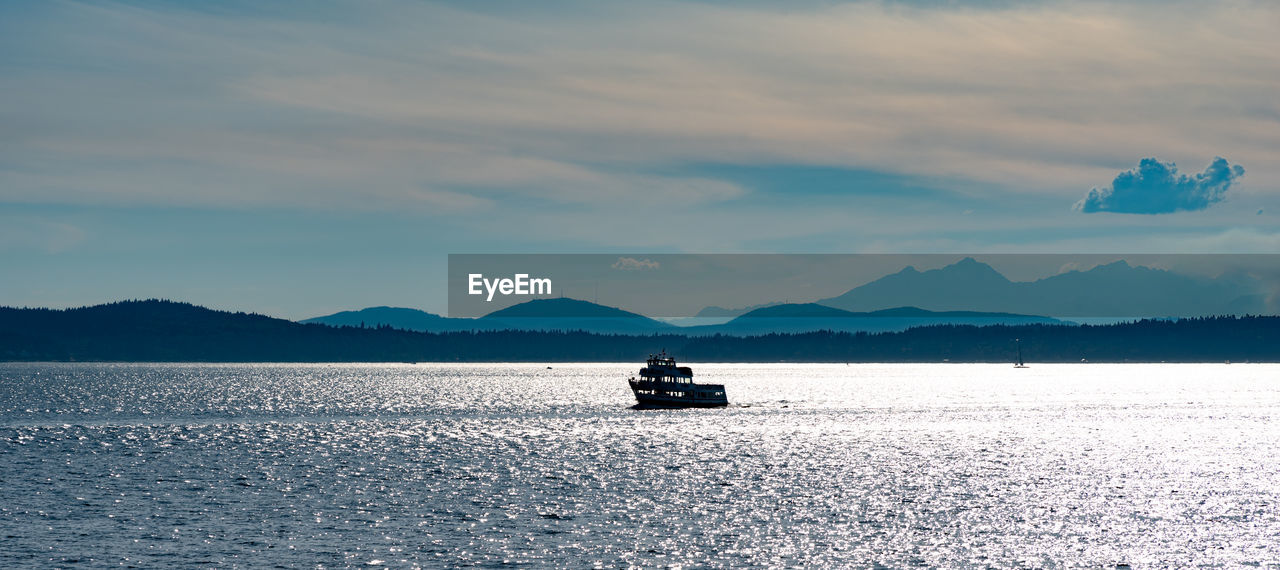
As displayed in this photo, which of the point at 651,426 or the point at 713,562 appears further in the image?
the point at 651,426

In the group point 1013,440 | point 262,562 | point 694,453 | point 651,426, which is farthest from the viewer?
point 651,426

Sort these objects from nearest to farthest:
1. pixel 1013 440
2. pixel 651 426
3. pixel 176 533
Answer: pixel 176 533
pixel 1013 440
pixel 651 426

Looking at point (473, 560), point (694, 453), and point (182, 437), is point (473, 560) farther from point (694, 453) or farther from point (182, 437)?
point (182, 437)

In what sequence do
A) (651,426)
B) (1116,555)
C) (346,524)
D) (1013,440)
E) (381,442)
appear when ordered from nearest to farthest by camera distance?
(1116,555)
(346,524)
(381,442)
(1013,440)
(651,426)

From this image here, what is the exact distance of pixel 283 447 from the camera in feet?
468

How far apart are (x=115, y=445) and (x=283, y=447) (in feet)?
64.0

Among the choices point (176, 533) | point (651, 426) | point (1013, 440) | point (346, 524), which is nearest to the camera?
point (176, 533)

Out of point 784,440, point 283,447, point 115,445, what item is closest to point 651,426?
point 784,440

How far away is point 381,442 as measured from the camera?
5969 inches

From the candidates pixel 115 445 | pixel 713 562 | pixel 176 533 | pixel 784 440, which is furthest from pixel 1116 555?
pixel 115 445

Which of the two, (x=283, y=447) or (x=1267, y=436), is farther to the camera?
(x=1267, y=436)

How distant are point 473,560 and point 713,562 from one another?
13.0 metres

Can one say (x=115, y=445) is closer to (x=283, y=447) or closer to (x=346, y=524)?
(x=283, y=447)

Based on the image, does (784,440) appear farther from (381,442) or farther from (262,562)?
(262,562)
